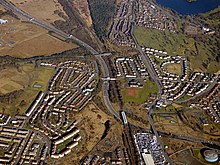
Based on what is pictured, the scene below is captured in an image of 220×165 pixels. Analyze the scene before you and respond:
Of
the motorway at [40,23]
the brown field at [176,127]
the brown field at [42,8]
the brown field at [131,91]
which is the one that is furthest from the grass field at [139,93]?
the brown field at [42,8]

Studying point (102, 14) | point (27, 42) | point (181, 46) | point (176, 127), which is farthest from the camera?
point (102, 14)

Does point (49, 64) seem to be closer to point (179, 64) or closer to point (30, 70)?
point (30, 70)

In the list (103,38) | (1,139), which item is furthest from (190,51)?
(1,139)

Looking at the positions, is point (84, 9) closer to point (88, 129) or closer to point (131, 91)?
point (131, 91)

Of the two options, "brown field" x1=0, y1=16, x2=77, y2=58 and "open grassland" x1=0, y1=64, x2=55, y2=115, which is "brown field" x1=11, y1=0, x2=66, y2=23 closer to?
"brown field" x1=0, y1=16, x2=77, y2=58

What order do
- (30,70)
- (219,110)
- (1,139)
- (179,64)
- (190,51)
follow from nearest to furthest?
(1,139)
(219,110)
(30,70)
(179,64)
(190,51)

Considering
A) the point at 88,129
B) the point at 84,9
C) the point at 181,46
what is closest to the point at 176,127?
the point at 88,129
